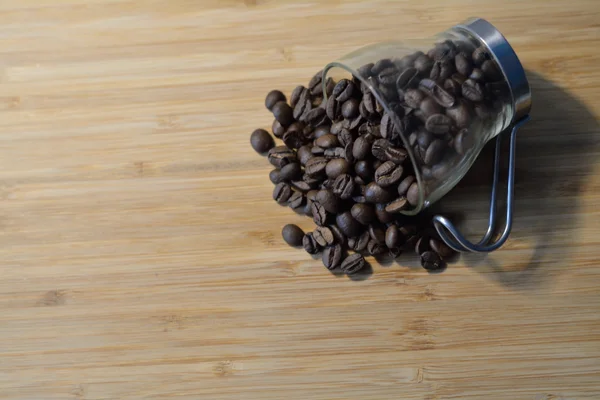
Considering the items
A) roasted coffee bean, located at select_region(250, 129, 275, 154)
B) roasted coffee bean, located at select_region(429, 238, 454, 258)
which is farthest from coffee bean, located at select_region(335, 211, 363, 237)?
roasted coffee bean, located at select_region(250, 129, 275, 154)

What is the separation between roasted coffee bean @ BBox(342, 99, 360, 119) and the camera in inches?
65.6

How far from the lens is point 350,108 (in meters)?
1.67

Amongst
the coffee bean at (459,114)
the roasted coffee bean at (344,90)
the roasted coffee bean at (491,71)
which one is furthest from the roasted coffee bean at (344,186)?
the roasted coffee bean at (491,71)

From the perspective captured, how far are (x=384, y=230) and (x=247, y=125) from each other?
1.80ft

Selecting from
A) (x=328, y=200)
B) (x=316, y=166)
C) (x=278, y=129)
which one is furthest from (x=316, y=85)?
(x=328, y=200)

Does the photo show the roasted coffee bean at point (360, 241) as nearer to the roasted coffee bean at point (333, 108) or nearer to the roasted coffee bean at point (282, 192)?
the roasted coffee bean at point (282, 192)

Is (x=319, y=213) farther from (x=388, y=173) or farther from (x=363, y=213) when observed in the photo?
(x=388, y=173)

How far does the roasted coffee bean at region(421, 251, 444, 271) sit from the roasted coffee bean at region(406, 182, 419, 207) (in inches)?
7.4

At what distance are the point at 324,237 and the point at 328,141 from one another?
0.28 meters

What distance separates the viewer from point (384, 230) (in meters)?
1.74

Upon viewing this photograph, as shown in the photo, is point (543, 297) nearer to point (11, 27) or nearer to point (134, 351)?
point (134, 351)

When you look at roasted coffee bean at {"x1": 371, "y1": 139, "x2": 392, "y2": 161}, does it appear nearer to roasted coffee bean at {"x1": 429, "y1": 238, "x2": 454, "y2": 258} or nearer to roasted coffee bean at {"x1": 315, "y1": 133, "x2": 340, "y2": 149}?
roasted coffee bean at {"x1": 315, "y1": 133, "x2": 340, "y2": 149}

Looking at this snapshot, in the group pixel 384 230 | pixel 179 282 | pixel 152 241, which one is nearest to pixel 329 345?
pixel 384 230

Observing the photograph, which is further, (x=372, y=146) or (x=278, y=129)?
(x=278, y=129)
